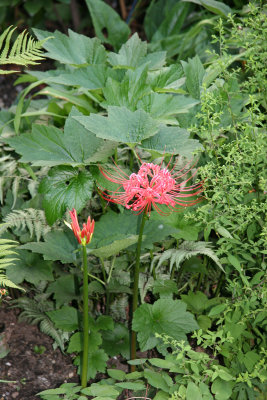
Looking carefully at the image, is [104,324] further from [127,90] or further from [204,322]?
[127,90]

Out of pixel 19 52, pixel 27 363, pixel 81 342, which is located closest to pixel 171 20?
pixel 19 52

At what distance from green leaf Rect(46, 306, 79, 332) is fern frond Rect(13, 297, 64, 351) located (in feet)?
0.21

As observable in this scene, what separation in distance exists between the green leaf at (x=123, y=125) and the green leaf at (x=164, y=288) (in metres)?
0.57

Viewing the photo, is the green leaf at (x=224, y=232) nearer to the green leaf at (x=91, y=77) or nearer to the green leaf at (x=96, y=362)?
the green leaf at (x=96, y=362)

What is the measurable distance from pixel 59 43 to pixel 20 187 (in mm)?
670

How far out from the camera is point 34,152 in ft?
5.65

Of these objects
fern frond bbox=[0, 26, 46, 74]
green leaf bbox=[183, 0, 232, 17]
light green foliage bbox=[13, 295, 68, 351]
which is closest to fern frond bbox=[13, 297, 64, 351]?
light green foliage bbox=[13, 295, 68, 351]

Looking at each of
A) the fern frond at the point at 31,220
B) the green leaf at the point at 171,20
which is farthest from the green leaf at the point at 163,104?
the green leaf at the point at 171,20

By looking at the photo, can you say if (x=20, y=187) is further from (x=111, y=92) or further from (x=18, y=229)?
(x=111, y=92)

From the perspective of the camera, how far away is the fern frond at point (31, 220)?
1898 mm

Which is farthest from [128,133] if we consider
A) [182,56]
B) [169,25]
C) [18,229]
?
[169,25]

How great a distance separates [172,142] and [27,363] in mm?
1013

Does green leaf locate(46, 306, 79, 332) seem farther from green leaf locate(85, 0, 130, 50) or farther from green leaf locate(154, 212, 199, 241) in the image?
green leaf locate(85, 0, 130, 50)

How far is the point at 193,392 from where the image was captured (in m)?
1.43
